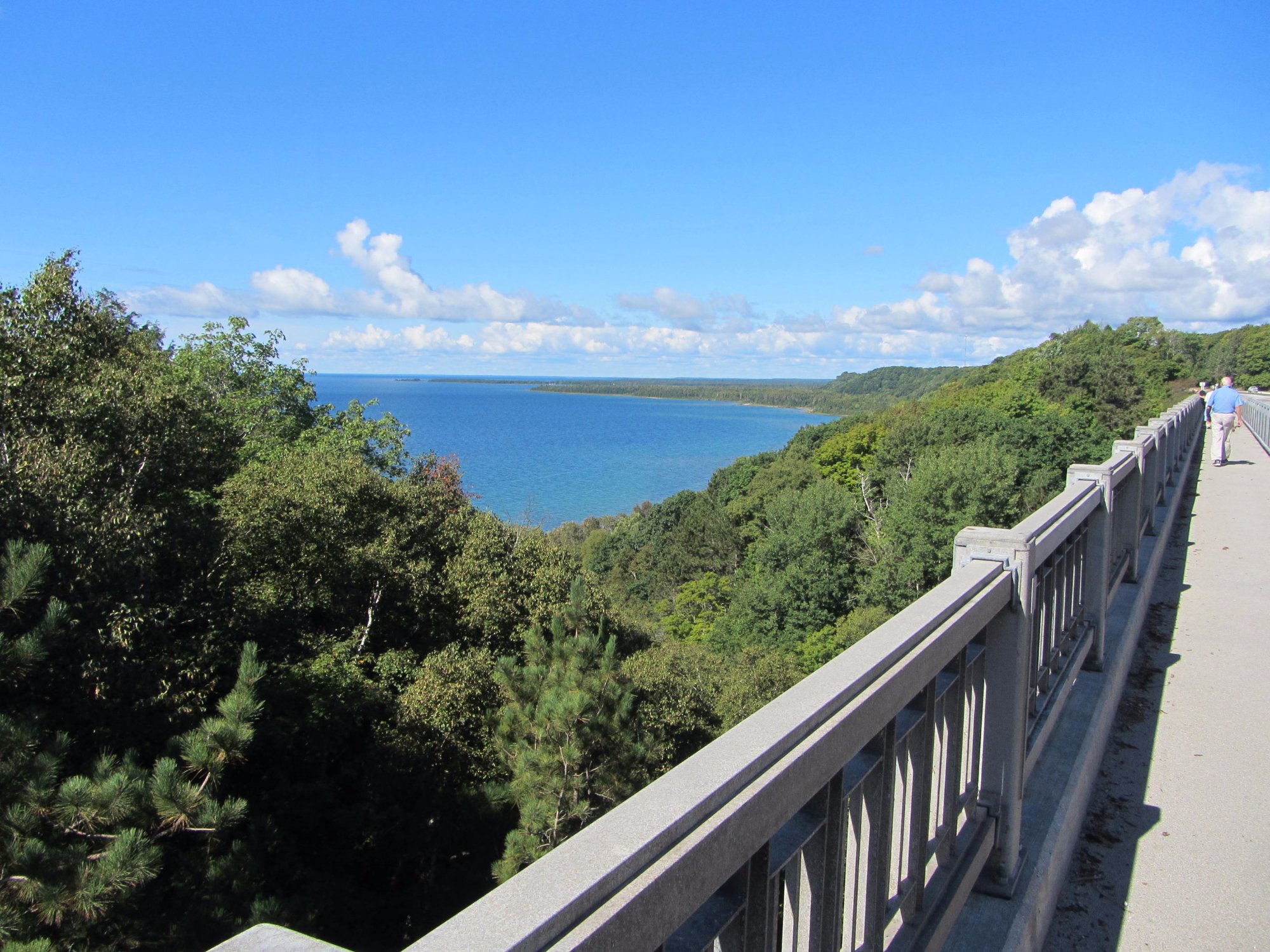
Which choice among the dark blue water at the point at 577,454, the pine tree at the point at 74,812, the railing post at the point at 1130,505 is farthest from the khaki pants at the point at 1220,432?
the dark blue water at the point at 577,454

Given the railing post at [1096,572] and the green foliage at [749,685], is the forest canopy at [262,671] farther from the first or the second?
the railing post at [1096,572]

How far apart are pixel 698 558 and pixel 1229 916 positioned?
2199 inches

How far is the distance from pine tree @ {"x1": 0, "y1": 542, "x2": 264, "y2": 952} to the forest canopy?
0.02 meters

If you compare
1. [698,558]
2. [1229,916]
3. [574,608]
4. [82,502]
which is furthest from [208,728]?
[698,558]

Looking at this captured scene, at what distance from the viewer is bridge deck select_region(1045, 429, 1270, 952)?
A: 251cm

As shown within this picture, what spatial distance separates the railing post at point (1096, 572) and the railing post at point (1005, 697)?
1759mm

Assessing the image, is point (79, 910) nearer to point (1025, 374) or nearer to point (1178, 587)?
point (1178, 587)

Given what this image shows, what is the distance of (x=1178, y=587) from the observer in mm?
6176

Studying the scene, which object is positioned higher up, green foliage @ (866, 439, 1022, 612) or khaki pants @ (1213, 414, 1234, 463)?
khaki pants @ (1213, 414, 1234, 463)

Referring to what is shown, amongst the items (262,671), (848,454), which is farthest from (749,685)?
(848,454)

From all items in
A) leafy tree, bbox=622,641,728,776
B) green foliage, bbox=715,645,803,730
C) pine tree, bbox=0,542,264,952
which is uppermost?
pine tree, bbox=0,542,264,952

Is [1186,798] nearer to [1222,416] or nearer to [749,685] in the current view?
[1222,416]

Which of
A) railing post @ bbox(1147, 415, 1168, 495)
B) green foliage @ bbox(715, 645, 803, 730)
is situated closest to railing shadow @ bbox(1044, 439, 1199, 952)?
railing post @ bbox(1147, 415, 1168, 495)

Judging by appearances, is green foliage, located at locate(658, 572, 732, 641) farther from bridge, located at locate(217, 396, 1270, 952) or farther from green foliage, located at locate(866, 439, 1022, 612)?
bridge, located at locate(217, 396, 1270, 952)
